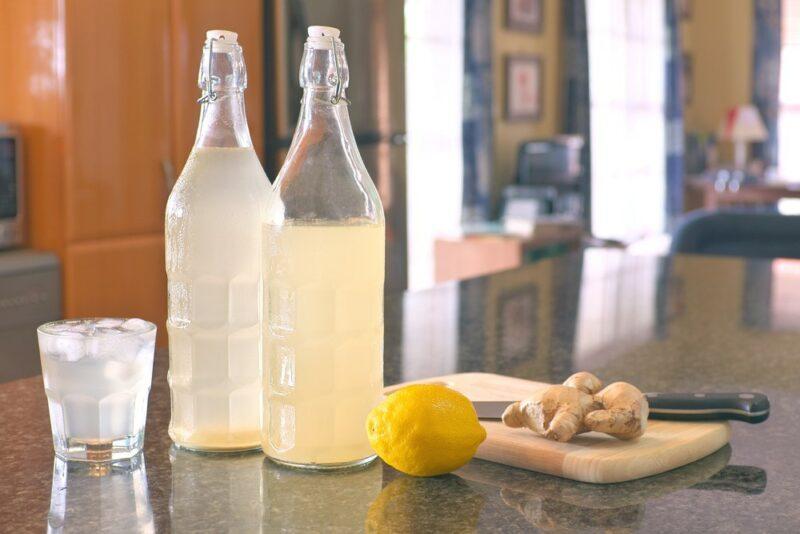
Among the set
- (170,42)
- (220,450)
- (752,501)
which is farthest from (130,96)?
(752,501)

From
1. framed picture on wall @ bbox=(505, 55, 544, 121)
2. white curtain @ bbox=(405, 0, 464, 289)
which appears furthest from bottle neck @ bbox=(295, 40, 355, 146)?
framed picture on wall @ bbox=(505, 55, 544, 121)

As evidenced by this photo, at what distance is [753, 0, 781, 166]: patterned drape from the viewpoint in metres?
8.72

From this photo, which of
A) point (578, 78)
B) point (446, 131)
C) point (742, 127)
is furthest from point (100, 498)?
point (742, 127)

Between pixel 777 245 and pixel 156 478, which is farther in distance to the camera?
pixel 777 245

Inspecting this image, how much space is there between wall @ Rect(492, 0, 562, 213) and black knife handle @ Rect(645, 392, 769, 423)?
4.84 metres

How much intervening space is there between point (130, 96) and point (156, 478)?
2409mm

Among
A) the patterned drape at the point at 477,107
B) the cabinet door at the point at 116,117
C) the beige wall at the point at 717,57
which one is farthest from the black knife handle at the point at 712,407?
the beige wall at the point at 717,57

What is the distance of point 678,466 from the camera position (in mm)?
834

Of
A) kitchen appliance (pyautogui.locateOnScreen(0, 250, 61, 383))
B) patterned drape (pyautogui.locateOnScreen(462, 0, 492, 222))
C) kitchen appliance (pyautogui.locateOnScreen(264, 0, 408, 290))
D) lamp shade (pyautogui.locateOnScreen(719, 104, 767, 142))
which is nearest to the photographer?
kitchen appliance (pyautogui.locateOnScreen(0, 250, 61, 383))

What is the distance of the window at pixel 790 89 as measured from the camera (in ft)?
28.7

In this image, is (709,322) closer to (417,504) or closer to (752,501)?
(752,501)

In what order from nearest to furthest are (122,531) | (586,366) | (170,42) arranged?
(122,531), (586,366), (170,42)

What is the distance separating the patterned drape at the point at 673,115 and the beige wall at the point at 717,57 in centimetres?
69

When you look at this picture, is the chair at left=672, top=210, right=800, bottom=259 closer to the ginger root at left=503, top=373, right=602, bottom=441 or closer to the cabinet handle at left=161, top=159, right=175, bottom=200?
the cabinet handle at left=161, top=159, right=175, bottom=200
